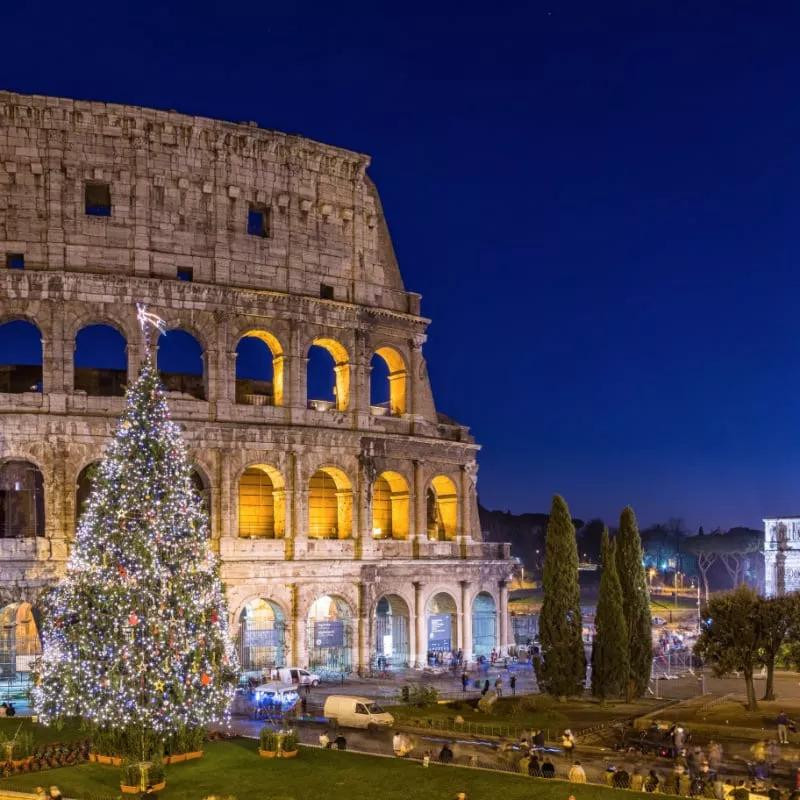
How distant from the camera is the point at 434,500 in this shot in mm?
52438

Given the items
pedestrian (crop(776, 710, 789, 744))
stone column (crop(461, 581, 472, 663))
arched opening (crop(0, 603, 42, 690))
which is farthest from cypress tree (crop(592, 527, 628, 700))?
arched opening (crop(0, 603, 42, 690))

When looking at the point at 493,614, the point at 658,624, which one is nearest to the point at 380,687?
the point at 493,614

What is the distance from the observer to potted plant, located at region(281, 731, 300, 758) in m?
26.9

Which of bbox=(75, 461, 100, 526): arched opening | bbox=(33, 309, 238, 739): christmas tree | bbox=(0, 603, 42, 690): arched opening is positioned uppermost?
bbox=(75, 461, 100, 526): arched opening

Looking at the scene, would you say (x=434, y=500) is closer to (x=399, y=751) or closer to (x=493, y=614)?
(x=493, y=614)

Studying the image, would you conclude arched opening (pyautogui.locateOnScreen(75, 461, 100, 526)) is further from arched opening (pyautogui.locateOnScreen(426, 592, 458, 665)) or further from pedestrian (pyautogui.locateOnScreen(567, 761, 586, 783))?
pedestrian (pyautogui.locateOnScreen(567, 761, 586, 783))

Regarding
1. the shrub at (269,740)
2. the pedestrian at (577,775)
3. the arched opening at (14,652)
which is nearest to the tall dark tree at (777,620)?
the pedestrian at (577,775)

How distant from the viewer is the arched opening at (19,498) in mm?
42250

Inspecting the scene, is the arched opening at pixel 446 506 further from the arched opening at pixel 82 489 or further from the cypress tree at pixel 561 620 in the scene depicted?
the arched opening at pixel 82 489

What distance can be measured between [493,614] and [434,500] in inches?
241

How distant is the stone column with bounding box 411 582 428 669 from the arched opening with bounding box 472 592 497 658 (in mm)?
4449

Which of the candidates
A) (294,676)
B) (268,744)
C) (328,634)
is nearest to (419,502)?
(328,634)

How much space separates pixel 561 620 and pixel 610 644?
74.4 inches

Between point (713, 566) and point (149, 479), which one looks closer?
point (149, 479)
